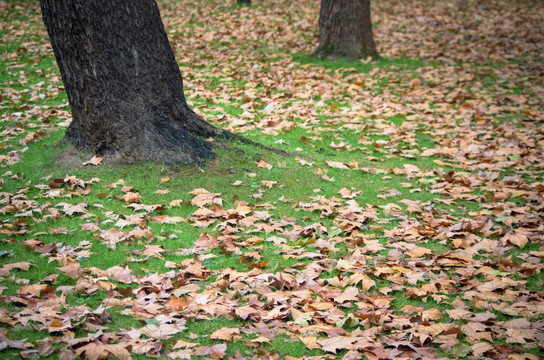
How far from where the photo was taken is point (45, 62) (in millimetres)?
11133

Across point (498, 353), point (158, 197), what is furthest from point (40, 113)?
point (498, 353)

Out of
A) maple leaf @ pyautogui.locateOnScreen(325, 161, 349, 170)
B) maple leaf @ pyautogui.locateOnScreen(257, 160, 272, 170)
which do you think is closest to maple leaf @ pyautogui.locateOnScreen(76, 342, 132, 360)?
maple leaf @ pyautogui.locateOnScreen(257, 160, 272, 170)

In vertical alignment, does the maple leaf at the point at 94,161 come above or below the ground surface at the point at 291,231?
above

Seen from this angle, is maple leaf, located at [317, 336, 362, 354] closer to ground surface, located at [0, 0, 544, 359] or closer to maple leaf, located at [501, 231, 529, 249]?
ground surface, located at [0, 0, 544, 359]

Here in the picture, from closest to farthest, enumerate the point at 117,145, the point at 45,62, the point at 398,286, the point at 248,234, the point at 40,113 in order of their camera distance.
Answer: the point at 398,286
the point at 248,234
the point at 117,145
the point at 40,113
the point at 45,62

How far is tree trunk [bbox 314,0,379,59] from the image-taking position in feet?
38.0

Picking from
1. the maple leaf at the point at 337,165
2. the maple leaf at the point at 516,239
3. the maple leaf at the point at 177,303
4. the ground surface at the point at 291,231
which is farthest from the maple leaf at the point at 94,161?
the maple leaf at the point at 516,239

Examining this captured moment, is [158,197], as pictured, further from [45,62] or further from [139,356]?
[45,62]

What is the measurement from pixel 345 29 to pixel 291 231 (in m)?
7.90

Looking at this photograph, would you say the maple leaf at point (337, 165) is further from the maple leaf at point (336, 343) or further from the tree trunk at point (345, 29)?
the tree trunk at point (345, 29)

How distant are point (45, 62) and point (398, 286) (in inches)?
377

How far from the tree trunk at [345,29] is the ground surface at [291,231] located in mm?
1808

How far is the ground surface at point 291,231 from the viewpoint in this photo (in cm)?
351

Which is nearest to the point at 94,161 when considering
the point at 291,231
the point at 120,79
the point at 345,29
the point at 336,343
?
the point at 120,79
